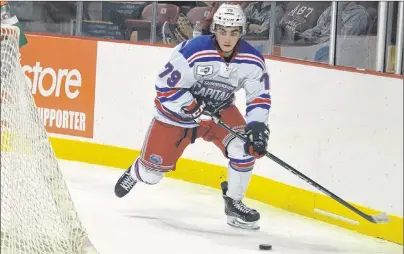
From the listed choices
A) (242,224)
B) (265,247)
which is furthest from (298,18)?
(265,247)

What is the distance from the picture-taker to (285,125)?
5.11 meters

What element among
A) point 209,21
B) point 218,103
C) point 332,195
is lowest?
point 332,195

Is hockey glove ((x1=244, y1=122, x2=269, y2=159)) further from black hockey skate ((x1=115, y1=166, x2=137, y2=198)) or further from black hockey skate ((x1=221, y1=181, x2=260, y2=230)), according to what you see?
black hockey skate ((x1=115, y1=166, x2=137, y2=198))

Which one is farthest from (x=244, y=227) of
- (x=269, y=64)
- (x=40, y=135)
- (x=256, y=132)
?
(x=40, y=135)

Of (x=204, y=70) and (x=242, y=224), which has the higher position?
(x=204, y=70)

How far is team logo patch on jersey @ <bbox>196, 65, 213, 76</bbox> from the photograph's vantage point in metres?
4.65

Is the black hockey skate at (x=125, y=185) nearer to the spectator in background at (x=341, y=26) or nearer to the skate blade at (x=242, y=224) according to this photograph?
the skate blade at (x=242, y=224)

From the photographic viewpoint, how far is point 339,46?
509 cm

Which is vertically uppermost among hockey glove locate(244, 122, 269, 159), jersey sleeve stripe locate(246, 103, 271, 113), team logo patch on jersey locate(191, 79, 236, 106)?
team logo patch on jersey locate(191, 79, 236, 106)

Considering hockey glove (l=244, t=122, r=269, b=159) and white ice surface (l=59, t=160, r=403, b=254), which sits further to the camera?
hockey glove (l=244, t=122, r=269, b=159)

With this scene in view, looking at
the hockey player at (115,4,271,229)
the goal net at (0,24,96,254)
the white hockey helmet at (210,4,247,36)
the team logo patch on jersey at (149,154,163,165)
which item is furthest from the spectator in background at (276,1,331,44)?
the goal net at (0,24,96,254)

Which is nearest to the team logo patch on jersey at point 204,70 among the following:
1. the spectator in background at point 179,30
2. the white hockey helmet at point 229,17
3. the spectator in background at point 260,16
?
the white hockey helmet at point 229,17

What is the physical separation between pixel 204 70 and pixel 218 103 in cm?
23

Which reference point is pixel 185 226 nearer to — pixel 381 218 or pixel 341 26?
pixel 381 218
